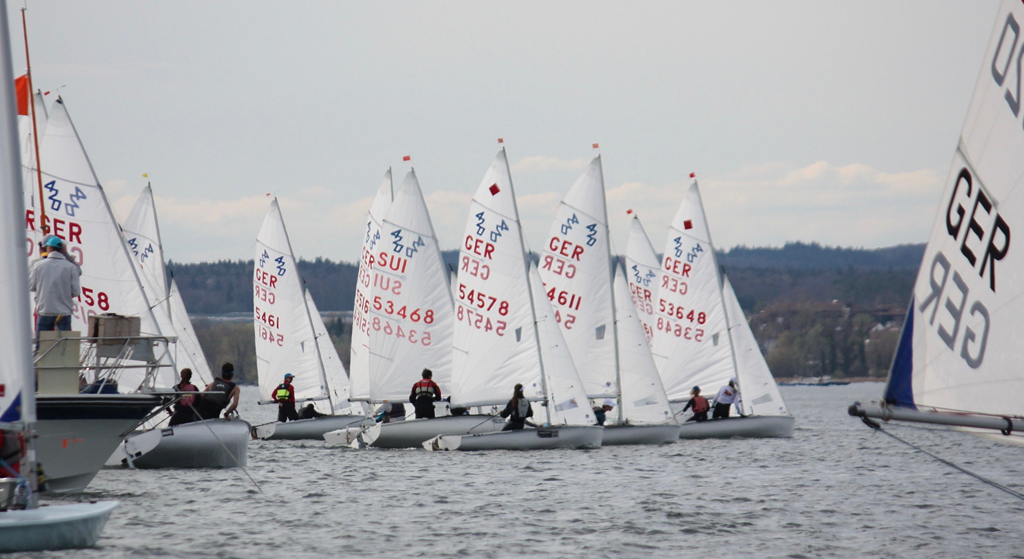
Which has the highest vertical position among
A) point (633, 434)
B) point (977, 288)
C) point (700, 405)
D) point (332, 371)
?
point (332, 371)

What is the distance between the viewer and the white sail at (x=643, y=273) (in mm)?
34500

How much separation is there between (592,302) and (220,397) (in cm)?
1212

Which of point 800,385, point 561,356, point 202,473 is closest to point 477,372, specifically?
point 561,356

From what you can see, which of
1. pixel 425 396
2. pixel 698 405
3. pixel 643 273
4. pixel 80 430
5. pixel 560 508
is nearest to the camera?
pixel 80 430

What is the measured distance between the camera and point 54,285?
485 inches

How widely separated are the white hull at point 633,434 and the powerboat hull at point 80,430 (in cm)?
1414

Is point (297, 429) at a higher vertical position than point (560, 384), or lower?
lower

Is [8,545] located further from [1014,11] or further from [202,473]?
[202,473]

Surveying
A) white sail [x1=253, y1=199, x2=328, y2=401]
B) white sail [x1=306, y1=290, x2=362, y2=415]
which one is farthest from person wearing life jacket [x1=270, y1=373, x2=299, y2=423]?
white sail [x1=306, y1=290, x2=362, y2=415]

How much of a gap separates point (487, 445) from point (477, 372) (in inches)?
95.7

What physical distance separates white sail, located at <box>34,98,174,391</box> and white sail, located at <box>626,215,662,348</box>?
18.6 metres

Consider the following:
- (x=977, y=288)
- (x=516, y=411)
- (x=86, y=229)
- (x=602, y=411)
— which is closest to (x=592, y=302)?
(x=602, y=411)

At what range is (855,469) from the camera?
21.3m

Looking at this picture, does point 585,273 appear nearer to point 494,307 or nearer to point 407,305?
point 494,307
